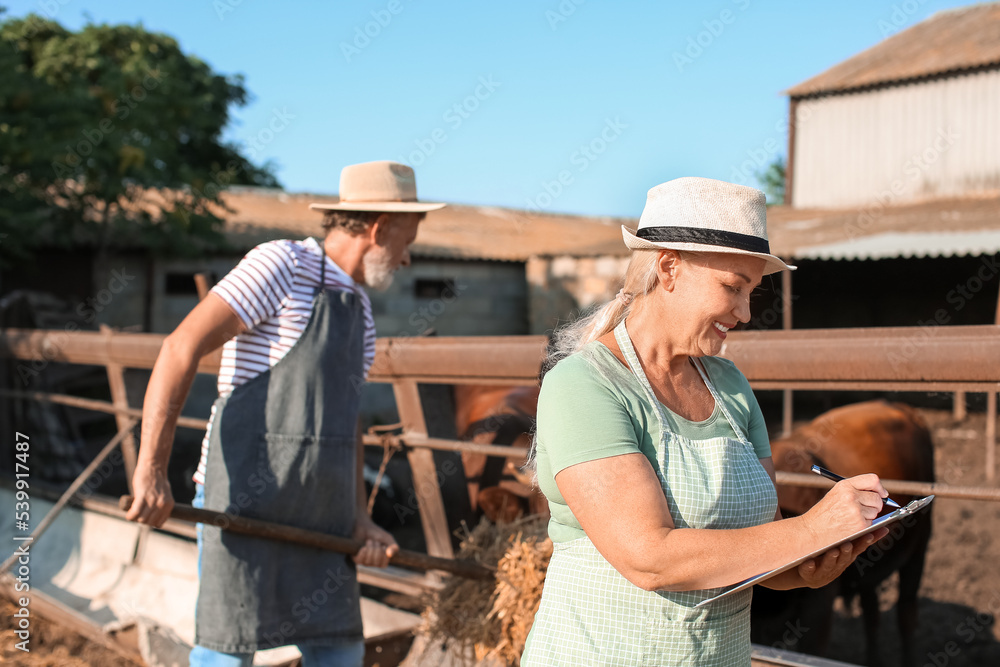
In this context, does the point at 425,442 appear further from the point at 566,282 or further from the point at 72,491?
the point at 566,282

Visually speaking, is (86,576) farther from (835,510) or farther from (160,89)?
(160,89)

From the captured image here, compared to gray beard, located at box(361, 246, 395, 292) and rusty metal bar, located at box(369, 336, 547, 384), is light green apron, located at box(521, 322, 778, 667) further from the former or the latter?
gray beard, located at box(361, 246, 395, 292)

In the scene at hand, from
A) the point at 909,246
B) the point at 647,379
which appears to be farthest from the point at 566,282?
the point at 647,379

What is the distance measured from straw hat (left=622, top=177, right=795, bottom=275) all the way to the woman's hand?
40 cm

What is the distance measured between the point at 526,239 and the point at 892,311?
8.01 m

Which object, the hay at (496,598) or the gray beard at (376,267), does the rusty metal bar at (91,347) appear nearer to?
the gray beard at (376,267)

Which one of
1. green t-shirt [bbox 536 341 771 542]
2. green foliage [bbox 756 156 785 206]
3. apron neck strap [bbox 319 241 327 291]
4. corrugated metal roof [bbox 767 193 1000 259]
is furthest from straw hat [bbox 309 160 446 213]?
green foliage [bbox 756 156 785 206]

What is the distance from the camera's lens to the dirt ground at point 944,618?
3414mm

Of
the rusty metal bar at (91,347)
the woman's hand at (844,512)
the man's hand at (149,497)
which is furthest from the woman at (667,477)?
the rusty metal bar at (91,347)

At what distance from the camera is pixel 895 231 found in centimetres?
1190

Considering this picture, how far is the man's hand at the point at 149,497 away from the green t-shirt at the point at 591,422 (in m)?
1.06

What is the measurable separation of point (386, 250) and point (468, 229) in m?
17.2

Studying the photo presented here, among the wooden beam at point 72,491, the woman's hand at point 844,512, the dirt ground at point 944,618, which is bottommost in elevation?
the dirt ground at point 944,618

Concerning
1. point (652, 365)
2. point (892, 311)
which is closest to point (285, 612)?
point (652, 365)
